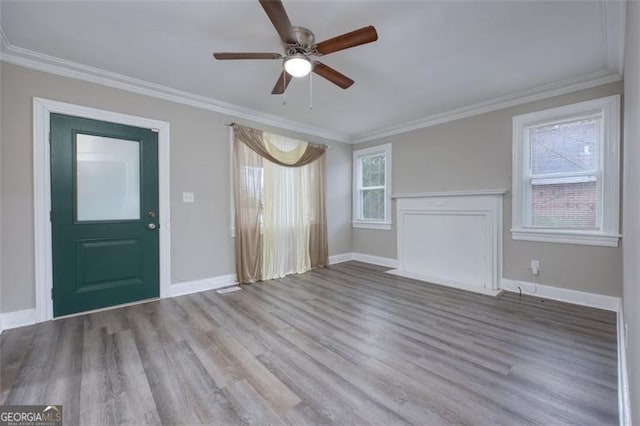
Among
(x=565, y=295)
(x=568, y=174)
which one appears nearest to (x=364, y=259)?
(x=565, y=295)

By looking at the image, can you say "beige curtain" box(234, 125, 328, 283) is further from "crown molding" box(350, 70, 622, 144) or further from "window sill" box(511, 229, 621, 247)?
"window sill" box(511, 229, 621, 247)

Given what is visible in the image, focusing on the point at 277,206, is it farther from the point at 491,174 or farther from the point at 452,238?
the point at 491,174

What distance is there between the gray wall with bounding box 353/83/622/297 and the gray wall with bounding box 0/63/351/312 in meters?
1.81

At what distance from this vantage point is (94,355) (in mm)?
2035

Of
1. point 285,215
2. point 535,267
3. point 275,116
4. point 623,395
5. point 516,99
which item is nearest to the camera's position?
point 623,395

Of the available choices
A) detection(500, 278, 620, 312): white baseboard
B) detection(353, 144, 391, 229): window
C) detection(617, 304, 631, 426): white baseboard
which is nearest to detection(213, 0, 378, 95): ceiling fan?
detection(617, 304, 631, 426): white baseboard

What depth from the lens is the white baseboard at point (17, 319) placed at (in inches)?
96.3

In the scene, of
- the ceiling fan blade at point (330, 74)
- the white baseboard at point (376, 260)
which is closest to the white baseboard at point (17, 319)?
the ceiling fan blade at point (330, 74)

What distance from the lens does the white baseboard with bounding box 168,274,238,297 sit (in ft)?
11.2

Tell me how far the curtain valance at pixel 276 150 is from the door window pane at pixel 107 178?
133cm

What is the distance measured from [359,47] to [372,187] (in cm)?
316

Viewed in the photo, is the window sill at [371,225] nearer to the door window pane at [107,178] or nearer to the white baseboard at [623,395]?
the white baseboard at [623,395]

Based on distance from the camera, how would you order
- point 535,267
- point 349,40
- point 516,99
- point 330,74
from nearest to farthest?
point 349,40
point 330,74
point 535,267
point 516,99

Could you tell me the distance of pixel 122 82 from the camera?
9.87 ft
